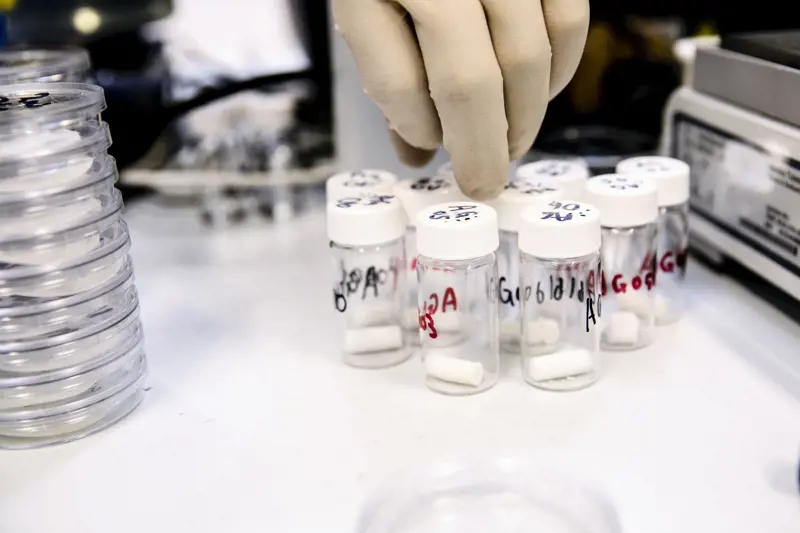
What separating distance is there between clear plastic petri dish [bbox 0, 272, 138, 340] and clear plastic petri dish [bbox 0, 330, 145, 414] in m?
0.02

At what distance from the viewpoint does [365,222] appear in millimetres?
592

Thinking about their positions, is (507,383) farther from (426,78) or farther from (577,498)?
(426,78)

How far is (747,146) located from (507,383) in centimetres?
31

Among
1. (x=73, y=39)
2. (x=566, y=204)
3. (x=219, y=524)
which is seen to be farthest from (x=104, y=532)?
(x=73, y=39)

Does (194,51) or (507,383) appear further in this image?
(194,51)

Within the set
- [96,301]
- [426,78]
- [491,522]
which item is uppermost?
[426,78]

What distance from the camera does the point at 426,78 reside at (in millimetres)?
568

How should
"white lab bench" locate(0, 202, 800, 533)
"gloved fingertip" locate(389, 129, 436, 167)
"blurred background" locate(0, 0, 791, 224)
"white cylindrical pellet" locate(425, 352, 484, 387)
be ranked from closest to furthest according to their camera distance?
"white lab bench" locate(0, 202, 800, 533)
"white cylindrical pellet" locate(425, 352, 484, 387)
"gloved fingertip" locate(389, 129, 436, 167)
"blurred background" locate(0, 0, 791, 224)

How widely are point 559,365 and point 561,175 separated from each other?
180mm

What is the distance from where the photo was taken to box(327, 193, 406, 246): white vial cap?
0.59 metres

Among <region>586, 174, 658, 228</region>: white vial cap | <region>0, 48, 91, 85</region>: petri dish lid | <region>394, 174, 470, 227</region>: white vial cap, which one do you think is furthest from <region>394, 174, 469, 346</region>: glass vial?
<region>0, 48, 91, 85</region>: petri dish lid

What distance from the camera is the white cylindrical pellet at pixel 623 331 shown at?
63cm

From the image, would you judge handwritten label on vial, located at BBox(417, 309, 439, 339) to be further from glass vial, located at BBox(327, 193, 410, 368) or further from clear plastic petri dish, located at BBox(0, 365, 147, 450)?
clear plastic petri dish, located at BBox(0, 365, 147, 450)

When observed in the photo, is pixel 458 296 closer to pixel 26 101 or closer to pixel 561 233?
pixel 561 233
